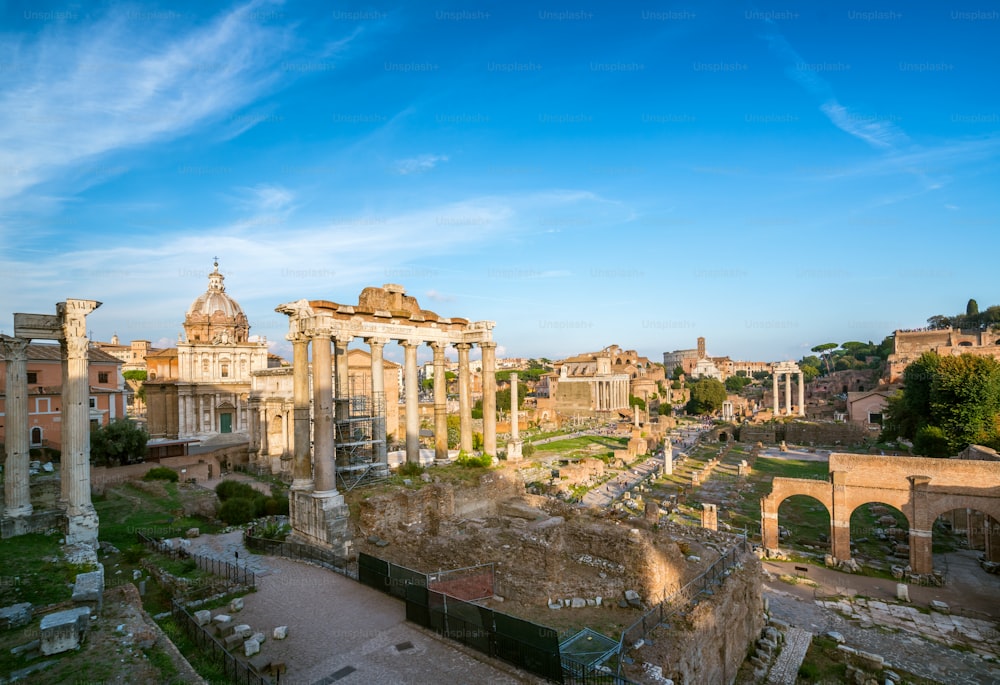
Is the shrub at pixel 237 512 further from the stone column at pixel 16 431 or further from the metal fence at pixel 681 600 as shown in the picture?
the metal fence at pixel 681 600

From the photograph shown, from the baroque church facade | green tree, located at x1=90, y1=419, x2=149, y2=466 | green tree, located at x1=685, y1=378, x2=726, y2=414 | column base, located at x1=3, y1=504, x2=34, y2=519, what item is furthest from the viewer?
green tree, located at x1=685, y1=378, x2=726, y2=414

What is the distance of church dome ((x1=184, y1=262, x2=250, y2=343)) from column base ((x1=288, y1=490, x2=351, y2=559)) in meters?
36.3

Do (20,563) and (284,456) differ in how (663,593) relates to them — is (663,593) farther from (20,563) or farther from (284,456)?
(284,456)

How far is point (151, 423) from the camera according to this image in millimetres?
44344

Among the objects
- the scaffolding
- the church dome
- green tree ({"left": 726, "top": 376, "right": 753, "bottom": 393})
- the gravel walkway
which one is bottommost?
green tree ({"left": 726, "top": 376, "right": 753, "bottom": 393})

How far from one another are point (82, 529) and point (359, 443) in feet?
24.6

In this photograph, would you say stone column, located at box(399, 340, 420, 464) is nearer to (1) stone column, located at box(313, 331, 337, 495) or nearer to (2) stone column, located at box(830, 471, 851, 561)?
(1) stone column, located at box(313, 331, 337, 495)

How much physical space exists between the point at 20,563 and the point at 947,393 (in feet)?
145

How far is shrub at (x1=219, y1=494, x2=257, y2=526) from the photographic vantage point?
63.6 ft

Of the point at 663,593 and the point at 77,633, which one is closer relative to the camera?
the point at 77,633

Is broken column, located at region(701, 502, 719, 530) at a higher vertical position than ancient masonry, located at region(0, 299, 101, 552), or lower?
lower

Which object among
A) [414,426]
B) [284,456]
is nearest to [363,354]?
[284,456]

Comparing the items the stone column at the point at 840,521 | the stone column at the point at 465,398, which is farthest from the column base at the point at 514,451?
the stone column at the point at 840,521

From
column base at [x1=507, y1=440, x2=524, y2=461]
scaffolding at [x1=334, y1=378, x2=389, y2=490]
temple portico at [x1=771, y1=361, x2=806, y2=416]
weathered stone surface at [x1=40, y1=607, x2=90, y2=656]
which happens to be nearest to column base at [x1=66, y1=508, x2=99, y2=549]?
scaffolding at [x1=334, y1=378, x2=389, y2=490]
